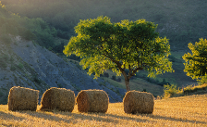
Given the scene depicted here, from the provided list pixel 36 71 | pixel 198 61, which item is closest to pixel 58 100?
pixel 198 61

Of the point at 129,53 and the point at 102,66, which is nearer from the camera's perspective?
the point at 129,53

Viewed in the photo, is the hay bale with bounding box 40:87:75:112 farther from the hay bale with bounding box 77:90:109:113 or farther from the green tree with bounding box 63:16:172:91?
the green tree with bounding box 63:16:172:91

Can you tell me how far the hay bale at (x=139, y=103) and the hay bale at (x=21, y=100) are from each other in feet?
18.5

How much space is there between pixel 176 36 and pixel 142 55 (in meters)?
129

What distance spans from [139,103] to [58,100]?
487cm

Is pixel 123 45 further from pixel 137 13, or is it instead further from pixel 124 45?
pixel 137 13

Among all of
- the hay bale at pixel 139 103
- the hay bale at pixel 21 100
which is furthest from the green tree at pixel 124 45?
the hay bale at pixel 21 100

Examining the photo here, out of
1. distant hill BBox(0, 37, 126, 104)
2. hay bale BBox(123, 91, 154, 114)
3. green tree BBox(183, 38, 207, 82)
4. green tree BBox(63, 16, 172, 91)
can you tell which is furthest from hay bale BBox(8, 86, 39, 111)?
green tree BBox(183, 38, 207, 82)

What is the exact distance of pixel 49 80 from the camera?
49906 mm

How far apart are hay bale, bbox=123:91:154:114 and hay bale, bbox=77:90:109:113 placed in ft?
5.12

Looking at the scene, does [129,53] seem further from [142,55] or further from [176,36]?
[176,36]

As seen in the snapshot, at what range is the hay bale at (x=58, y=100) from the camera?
1166 cm

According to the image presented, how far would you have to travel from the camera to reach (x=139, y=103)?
1248cm

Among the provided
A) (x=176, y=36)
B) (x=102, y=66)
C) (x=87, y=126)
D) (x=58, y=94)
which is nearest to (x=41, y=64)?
(x=102, y=66)
